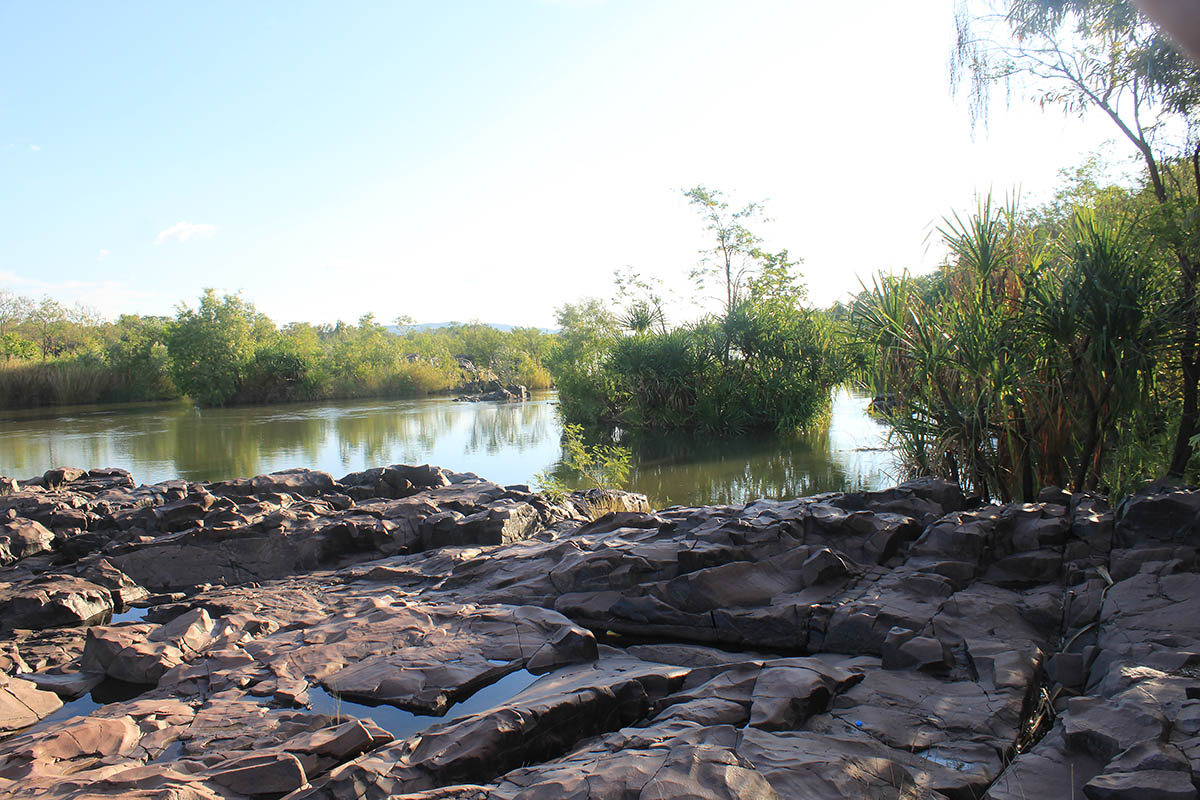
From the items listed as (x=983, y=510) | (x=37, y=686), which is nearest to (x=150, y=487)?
(x=37, y=686)

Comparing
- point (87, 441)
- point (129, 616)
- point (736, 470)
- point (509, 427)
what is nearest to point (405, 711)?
point (129, 616)

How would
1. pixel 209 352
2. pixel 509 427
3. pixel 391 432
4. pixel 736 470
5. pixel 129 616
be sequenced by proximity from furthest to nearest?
pixel 209 352 < pixel 509 427 < pixel 391 432 < pixel 736 470 < pixel 129 616

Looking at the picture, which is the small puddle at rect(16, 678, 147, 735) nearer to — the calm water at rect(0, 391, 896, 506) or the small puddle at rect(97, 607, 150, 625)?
the small puddle at rect(97, 607, 150, 625)

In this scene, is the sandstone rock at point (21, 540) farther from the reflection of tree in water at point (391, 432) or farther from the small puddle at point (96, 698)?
the reflection of tree in water at point (391, 432)

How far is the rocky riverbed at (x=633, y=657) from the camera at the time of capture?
9.65 feet

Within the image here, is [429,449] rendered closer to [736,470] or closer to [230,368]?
[736,470]

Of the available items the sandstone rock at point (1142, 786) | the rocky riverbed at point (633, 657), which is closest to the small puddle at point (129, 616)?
the rocky riverbed at point (633, 657)

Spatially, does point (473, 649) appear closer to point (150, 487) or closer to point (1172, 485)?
point (1172, 485)

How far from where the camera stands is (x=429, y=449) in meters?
20.2

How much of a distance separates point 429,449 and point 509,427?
5.68 meters

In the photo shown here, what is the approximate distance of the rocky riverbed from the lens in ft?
9.65

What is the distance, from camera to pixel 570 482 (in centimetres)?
1406

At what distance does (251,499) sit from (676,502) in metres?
6.15

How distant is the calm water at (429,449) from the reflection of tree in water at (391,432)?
0.04m
